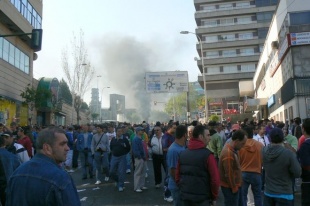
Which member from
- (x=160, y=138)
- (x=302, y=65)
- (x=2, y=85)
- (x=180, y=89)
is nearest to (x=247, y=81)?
(x=180, y=89)

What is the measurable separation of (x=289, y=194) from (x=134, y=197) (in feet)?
15.2

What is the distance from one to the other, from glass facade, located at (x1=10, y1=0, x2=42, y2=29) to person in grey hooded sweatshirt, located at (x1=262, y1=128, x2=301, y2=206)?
2466cm

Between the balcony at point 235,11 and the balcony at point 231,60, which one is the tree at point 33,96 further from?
the balcony at point 235,11

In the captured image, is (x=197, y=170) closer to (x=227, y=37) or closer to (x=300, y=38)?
(x=300, y=38)

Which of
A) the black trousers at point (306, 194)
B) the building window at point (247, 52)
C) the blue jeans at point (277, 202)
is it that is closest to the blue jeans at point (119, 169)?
the blue jeans at point (277, 202)

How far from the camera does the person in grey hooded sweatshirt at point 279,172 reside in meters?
4.66

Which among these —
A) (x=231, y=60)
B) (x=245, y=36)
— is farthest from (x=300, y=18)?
(x=245, y=36)

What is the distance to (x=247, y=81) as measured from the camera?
205 feet

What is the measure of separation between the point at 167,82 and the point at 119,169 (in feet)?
71.0

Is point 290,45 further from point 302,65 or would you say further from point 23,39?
point 23,39

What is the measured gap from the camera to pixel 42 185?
2.15 meters

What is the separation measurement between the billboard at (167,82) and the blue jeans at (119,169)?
69.4 feet

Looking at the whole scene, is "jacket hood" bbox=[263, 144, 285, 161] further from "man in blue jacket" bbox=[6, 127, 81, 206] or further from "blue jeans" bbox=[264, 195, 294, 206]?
"man in blue jacket" bbox=[6, 127, 81, 206]

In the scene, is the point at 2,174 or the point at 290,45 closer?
the point at 2,174
